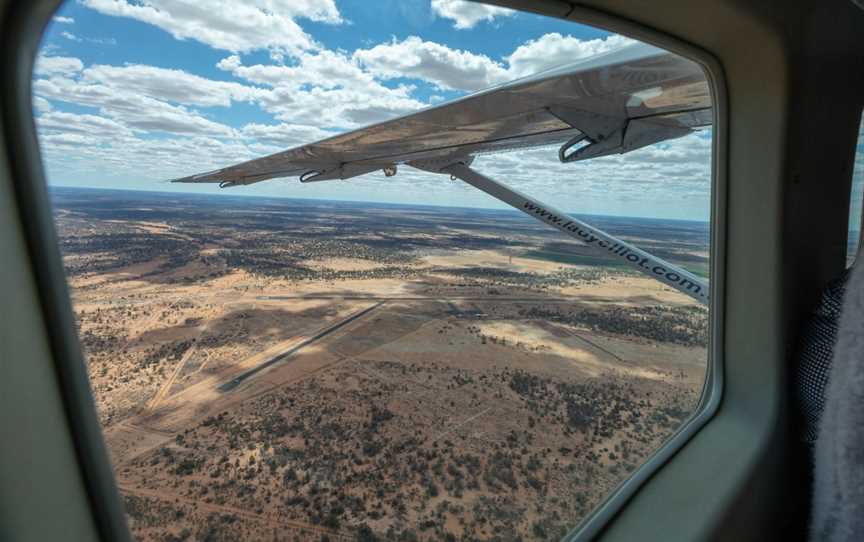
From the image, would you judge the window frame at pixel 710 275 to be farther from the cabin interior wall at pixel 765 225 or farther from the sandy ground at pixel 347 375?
the sandy ground at pixel 347 375

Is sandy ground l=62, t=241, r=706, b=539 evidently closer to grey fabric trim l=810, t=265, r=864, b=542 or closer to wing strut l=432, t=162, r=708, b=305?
wing strut l=432, t=162, r=708, b=305

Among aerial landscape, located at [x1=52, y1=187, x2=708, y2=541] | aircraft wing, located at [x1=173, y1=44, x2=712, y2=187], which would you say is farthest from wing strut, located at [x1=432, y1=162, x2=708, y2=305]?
aircraft wing, located at [x1=173, y1=44, x2=712, y2=187]

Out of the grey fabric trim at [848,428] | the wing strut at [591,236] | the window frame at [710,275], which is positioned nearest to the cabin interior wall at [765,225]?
the window frame at [710,275]

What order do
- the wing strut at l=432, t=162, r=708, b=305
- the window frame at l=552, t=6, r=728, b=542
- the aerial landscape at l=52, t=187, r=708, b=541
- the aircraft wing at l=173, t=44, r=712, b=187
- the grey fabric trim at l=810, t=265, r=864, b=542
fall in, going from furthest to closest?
the wing strut at l=432, t=162, r=708, b=305, the aerial landscape at l=52, t=187, r=708, b=541, the aircraft wing at l=173, t=44, r=712, b=187, the window frame at l=552, t=6, r=728, b=542, the grey fabric trim at l=810, t=265, r=864, b=542

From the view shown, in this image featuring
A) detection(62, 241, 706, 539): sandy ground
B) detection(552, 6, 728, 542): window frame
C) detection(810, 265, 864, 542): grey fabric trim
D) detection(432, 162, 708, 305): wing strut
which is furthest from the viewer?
detection(62, 241, 706, 539): sandy ground

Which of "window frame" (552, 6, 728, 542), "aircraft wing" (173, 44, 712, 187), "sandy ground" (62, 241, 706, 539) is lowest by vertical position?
"sandy ground" (62, 241, 706, 539)
